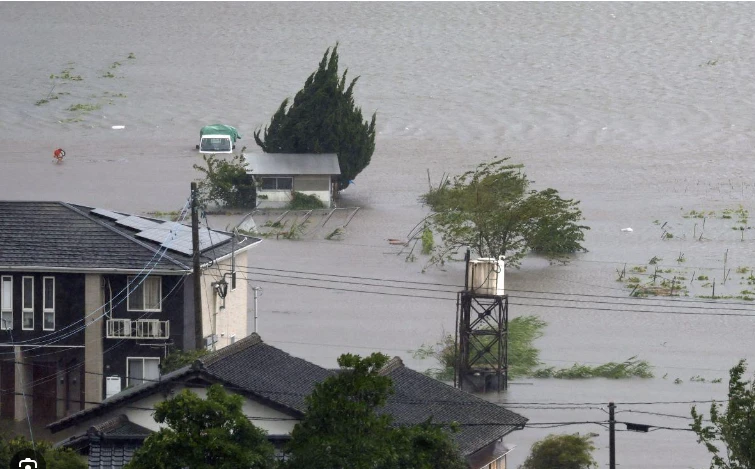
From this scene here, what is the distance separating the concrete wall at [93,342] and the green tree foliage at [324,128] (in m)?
25.5

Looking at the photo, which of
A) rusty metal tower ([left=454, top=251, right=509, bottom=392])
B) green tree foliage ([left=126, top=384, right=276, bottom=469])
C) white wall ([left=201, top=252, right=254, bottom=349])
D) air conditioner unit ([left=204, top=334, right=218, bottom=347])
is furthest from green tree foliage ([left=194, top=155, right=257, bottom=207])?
green tree foliage ([left=126, top=384, right=276, bottom=469])

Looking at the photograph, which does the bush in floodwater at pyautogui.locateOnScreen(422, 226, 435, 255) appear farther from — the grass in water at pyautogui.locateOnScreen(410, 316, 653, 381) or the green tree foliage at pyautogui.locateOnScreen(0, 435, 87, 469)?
the green tree foliage at pyautogui.locateOnScreen(0, 435, 87, 469)

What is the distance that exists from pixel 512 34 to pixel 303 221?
42.3 metres

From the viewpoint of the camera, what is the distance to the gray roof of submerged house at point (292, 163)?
45094 millimetres

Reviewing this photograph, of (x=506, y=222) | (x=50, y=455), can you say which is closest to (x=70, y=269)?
→ (x=50, y=455)

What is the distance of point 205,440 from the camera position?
10805mm

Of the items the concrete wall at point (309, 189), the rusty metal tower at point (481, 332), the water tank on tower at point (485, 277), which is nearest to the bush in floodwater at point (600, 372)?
the rusty metal tower at point (481, 332)

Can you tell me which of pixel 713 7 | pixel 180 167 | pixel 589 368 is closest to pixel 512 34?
pixel 713 7

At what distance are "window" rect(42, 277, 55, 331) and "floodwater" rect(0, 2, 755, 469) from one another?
6.79 m

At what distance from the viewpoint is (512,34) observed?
81625mm

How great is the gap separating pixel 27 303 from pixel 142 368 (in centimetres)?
220

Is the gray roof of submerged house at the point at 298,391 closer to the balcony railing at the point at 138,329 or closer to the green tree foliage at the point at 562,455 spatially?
the green tree foliage at the point at 562,455

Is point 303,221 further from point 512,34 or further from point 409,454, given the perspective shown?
point 512,34

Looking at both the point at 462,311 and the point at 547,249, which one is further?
the point at 547,249
